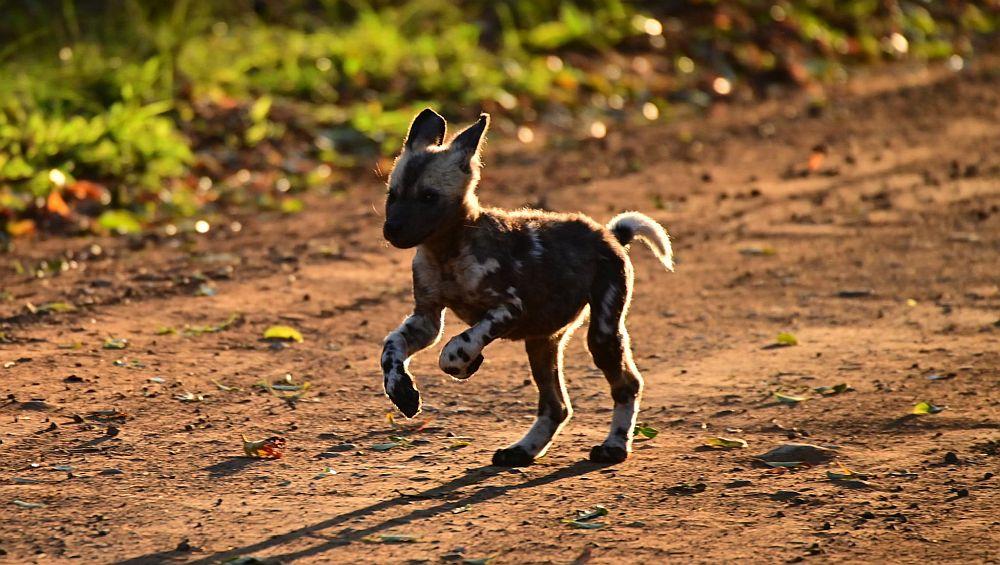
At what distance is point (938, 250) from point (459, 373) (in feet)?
16.7

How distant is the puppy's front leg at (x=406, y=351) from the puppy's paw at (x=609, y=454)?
758 mm

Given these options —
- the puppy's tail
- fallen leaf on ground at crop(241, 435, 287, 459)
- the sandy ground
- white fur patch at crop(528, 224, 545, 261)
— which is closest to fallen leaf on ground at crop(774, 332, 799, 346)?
the sandy ground

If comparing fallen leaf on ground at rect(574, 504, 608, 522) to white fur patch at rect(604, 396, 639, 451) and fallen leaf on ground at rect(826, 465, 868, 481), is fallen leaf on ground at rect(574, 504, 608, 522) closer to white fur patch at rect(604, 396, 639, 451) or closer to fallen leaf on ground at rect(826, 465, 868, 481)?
white fur patch at rect(604, 396, 639, 451)

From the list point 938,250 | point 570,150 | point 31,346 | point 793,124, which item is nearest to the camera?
point 31,346

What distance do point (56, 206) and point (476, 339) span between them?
5723 millimetres

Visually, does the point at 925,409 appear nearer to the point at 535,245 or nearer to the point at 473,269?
the point at 535,245

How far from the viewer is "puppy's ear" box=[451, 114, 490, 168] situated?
5719 mm

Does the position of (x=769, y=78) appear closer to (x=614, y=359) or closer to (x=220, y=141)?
(x=220, y=141)

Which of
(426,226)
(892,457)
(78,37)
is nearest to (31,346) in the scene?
(426,226)

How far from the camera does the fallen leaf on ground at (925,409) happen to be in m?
6.32

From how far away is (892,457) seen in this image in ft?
18.9

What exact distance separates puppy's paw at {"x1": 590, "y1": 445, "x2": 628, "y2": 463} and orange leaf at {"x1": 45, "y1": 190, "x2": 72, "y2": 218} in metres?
5.70

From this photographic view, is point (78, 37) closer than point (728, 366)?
No

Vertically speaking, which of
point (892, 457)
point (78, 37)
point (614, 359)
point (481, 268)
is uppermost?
point (78, 37)
